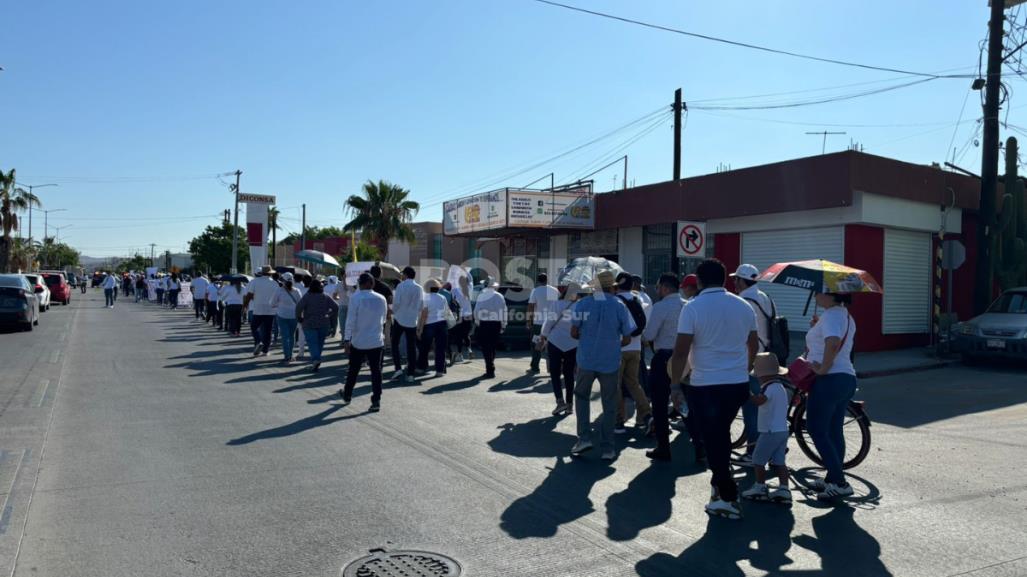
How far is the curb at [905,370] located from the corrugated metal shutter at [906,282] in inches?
82.8

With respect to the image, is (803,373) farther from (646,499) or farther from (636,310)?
(636,310)

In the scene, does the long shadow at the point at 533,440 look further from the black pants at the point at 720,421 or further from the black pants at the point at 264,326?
the black pants at the point at 264,326

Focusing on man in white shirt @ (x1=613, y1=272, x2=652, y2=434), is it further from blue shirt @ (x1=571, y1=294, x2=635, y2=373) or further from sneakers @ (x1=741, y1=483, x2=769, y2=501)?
sneakers @ (x1=741, y1=483, x2=769, y2=501)

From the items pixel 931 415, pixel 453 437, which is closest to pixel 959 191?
pixel 931 415

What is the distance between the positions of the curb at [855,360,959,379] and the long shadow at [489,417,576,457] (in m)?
7.97

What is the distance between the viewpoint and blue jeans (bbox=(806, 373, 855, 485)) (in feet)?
20.4

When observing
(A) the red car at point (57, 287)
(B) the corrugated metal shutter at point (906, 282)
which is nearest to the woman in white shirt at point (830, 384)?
(B) the corrugated metal shutter at point (906, 282)

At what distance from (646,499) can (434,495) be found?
1.66 m

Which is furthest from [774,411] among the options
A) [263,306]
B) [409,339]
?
[263,306]

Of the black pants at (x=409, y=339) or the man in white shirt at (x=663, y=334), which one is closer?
the man in white shirt at (x=663, y=334)

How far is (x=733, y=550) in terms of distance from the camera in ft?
16.3

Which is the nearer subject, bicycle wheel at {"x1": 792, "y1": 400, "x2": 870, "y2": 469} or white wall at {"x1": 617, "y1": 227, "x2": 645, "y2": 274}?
bicycle wheel at {"x1": 792, "y1": 400, "x2": 870, "y2": 469}

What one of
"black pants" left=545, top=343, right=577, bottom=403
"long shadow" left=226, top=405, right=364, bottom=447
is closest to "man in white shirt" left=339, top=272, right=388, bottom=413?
"long shadow" left=226, top=405, right=364, bottom=447

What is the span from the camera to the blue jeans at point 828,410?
622 centimetres
